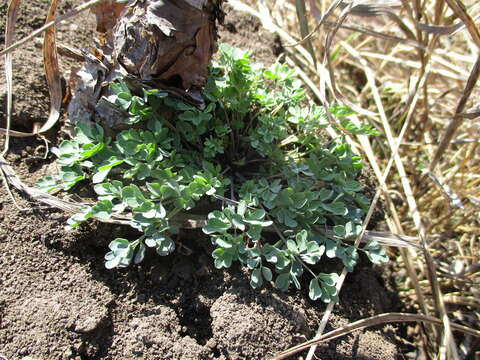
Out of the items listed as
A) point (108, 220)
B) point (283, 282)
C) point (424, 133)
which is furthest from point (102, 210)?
point (424, 133)

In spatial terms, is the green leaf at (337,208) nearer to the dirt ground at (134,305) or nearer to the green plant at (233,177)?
the green plant at (233,177)

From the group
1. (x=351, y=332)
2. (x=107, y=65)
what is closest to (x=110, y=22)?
(x=107, y=65)

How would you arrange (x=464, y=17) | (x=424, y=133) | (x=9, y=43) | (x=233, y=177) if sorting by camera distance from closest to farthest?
(x=464, y=17) → (x=9, y=43) → (x=233, y=177) → (x=424, y=133)

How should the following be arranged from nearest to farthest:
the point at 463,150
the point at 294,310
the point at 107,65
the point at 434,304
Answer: the point at 294,310 → the point at 107,65 → the point at 434,304 → the point at 463,150

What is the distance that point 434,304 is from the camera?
6.91 ft

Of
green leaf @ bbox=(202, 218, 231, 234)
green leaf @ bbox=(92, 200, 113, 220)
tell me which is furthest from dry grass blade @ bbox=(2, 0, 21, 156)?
green leaf @ bbox=(202, 218, 231, 234)

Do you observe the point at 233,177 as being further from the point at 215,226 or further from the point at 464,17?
the point at 464,17

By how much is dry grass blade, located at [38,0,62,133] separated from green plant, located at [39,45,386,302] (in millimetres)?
216

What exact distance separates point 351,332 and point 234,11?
1981mm

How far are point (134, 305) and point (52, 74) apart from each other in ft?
3.45

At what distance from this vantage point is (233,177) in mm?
2066

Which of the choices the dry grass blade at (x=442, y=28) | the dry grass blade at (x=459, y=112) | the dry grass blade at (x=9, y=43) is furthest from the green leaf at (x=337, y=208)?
the dry grass blade at (x=9, y=43)

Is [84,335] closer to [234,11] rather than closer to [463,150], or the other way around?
[234,11]

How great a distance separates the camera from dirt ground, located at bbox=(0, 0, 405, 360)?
1.64 meters
